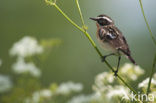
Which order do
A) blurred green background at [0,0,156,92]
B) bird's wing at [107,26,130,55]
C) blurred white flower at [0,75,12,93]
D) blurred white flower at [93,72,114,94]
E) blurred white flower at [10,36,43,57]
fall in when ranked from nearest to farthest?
bird's wing at [107,26,130,55], blurred white flower at [93,72,114,94], blurred white flower at [10,36,43,57], blurred white flower at [0,75,12,93], blurred green background at [0,0,156,92]

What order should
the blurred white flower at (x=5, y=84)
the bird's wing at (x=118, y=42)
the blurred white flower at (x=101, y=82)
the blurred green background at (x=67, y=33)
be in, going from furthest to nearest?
1. the blurred green background at (x=67, y=33)
2. the blurred white flower at (x=5, y=84)
3. the blurred white flower at (x=101, y=82)
4. the bird's wing at (x=118, y=42)

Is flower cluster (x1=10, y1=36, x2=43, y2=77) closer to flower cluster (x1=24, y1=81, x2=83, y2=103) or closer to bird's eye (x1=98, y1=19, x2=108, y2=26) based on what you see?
flower cluster (x1=24, y1=81, x2=83, y2=103)

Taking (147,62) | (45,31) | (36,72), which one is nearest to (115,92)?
(36,72)

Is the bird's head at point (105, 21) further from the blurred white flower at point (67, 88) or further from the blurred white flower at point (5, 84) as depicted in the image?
the blurred white flower at point (5, 84)

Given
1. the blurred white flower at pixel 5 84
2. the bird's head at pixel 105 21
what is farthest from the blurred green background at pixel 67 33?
the bird's head at pixel 105 21

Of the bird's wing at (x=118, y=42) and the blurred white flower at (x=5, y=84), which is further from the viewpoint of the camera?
the blurred white flower at (x=5, y=84)

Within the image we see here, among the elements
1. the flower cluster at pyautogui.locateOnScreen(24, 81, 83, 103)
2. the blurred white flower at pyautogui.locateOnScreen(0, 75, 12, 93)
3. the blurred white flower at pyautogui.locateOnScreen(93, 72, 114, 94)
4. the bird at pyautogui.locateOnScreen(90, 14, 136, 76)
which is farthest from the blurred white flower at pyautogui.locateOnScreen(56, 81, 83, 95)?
the bird at pyautogui.locateOnScreen(90, 14, 136, 76)

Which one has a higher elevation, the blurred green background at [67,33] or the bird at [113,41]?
the blurred green background at [67,33]

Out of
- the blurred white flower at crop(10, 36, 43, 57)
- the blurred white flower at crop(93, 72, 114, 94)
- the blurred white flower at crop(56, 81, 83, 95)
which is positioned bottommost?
the blurred white flower at crop(93, 72, 114, 94)
